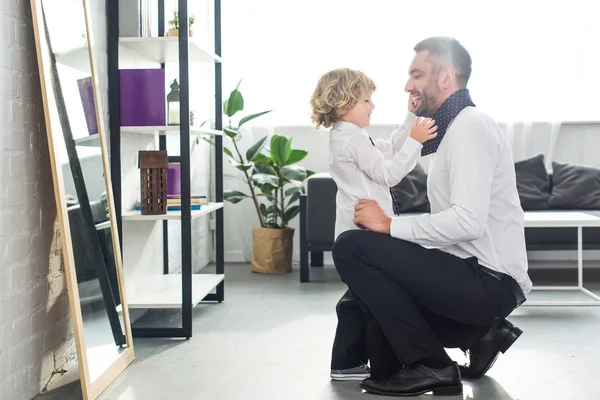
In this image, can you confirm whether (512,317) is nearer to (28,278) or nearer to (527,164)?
(527,164)

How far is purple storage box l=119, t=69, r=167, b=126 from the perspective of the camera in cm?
320

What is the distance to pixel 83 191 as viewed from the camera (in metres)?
2.55

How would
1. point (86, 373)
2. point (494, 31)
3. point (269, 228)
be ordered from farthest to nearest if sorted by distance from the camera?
point (494, 31)
point (269, 228)
point (86, 373)

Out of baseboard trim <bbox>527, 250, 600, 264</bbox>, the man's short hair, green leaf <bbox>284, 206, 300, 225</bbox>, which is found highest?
the man's short hair

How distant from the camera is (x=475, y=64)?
552cm

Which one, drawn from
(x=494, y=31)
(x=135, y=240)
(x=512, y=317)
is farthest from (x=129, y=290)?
(x=494, y=31)

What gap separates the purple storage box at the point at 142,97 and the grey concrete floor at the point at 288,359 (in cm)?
91

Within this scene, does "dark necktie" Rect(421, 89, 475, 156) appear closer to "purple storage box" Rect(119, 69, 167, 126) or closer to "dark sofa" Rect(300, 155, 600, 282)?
"purple storage box" Rect(119, 69, 167, 126)

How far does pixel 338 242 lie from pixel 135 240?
1.44 m

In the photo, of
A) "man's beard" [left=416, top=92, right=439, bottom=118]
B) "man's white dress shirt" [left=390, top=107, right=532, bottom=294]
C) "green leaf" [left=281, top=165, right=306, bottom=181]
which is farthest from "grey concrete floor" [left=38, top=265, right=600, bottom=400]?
"green leaf" [left=281, top=165, right=306, bottom=181]

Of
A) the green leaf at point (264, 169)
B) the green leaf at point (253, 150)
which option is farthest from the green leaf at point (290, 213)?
the green leaf at point (253, 150)

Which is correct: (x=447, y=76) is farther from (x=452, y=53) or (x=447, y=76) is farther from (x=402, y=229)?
(x=402, y=229)

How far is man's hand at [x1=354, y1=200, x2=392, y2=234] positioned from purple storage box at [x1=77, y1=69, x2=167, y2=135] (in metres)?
1.15

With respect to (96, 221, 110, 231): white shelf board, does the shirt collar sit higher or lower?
higher
